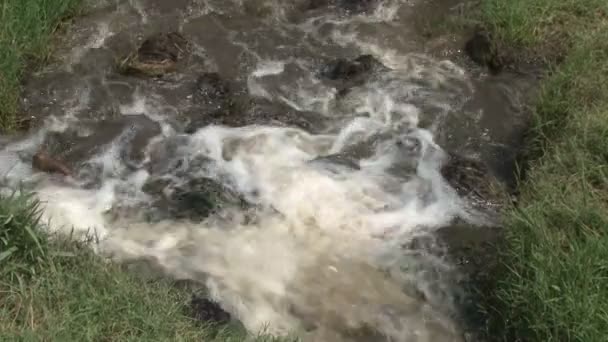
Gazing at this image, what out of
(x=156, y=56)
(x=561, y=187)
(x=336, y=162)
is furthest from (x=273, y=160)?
(x=561, y=187)

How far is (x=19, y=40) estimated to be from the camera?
18.5 feet

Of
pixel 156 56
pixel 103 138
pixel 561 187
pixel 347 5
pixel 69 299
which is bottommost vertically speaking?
pixel 103 138

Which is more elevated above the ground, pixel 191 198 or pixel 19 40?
pixel 19 40

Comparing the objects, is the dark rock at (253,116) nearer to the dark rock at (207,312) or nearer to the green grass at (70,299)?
the dark rock at (207,312)

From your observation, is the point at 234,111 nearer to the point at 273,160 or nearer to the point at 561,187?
the point at 273,160

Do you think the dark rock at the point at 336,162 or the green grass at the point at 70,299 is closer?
the green grass at the point at 70,299

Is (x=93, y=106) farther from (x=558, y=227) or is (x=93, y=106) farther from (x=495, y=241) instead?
(x=558, y=227)

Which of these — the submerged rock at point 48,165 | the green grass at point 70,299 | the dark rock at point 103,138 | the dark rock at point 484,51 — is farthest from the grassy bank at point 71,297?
the dark rock at point 484,51

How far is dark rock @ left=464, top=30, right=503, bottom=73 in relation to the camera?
6.11 metres

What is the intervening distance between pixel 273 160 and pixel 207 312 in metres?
1.57

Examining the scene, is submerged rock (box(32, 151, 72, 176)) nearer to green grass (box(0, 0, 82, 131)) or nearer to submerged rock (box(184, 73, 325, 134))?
green grass (box(0, 0, 82, 131))

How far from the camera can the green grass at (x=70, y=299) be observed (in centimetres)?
348

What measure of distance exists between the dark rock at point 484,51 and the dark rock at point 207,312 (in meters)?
3.23

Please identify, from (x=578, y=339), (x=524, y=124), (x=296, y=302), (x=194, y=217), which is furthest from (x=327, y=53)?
(x=578, y=339)
